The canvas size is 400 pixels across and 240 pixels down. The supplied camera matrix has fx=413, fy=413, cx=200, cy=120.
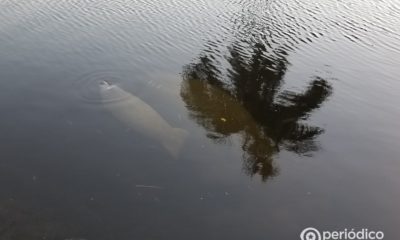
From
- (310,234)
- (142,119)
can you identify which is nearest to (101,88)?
(142,119)

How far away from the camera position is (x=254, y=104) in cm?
1265

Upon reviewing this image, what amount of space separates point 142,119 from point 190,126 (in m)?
1.32

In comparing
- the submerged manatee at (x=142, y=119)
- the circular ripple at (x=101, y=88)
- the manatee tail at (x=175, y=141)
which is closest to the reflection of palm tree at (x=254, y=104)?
the manatee tail at (x=175, y=141)

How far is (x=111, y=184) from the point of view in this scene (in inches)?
362

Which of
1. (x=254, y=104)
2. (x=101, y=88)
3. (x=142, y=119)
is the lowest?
(x=101, y=88)

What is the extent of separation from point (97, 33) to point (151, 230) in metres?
10.6

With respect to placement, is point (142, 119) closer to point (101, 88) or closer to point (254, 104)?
point (101, 88)

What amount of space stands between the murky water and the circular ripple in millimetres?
58

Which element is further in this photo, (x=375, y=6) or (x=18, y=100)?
(x=375, y=6)

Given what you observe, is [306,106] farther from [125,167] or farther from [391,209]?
[125,167]

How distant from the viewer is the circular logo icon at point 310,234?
837 cm

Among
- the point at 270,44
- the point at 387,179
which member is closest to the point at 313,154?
the point at 387,179

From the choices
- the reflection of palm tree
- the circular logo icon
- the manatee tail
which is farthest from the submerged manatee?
the circular logo icon

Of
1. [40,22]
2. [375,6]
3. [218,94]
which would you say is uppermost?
[375,6]
